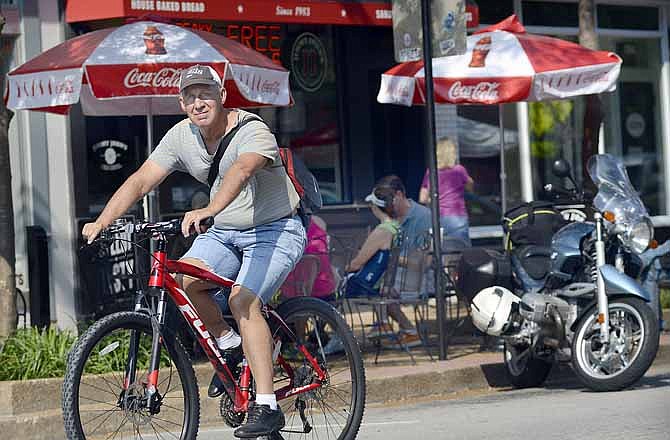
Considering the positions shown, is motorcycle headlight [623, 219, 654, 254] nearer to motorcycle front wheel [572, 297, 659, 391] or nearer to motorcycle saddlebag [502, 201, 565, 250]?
motorcycle front wheel [572, 297, 659, 391]

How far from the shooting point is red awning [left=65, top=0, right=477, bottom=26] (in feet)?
39.0

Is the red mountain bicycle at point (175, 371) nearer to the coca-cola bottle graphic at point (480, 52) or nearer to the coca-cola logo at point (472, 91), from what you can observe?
the coca-cola logo at point (472, 91)

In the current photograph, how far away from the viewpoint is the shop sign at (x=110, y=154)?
12641mm

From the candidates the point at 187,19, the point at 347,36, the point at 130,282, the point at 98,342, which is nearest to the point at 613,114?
the point at 347,36

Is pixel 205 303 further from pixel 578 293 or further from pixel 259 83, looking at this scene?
pixel 259 83

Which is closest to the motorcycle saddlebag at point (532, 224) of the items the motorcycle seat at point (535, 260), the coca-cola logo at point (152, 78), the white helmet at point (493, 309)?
Result: the motorcycle seat at point (535, 260)

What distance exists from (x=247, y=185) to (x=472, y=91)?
5209 mm

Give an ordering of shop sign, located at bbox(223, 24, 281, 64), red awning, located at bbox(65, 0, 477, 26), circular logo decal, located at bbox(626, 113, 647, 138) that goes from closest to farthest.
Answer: red awning, located at bbox(65, 0, 477, 26), shop sign, located at bbox(223, 24, 281, 64), circular logo decal, located at bbox(626, 113, 647, 138)

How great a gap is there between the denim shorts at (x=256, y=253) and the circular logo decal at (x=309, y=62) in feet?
26.7

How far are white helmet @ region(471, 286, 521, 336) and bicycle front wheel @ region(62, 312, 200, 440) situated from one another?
11.1 feet

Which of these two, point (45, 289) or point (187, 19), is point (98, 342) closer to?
point (45, 289)

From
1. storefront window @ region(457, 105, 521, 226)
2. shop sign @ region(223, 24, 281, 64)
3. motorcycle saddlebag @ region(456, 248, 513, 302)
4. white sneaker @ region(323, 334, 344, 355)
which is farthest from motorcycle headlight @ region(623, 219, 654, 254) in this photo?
storefront window @ region(457, 105, 521, 226)

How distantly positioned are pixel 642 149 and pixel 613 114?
0.68 meters

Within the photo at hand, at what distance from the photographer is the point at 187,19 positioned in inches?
493
